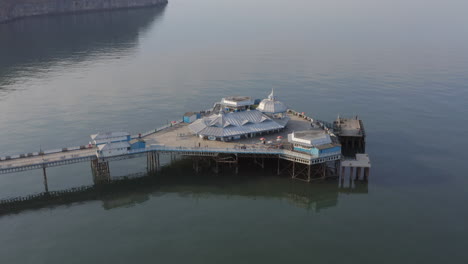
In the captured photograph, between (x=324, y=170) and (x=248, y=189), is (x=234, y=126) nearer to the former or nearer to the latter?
(x=248, y=189)

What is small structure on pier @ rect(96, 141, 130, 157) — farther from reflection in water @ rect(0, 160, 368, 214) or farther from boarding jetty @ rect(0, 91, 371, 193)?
reflection in water @ rect(0, 160, 368, 214)

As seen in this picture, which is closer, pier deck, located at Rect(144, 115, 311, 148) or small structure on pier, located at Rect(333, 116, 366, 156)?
pier deck, located at Rect(144, 115, 311, 148)

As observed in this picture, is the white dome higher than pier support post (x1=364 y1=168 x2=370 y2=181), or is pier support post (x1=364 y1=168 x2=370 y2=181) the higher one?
the white dome

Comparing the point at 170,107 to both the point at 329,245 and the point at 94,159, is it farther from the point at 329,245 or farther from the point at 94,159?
the point at 329,245

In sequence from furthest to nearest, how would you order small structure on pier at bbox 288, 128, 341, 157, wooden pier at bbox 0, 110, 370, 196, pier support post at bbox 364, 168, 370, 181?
pier support post at bbox 364, 168, 370, 181 < small structure on pier at bbox 288, 128, 341, 157 < wooden pier at bbox 0, 110, 370, 196

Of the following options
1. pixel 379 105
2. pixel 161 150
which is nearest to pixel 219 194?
pixel 161 150

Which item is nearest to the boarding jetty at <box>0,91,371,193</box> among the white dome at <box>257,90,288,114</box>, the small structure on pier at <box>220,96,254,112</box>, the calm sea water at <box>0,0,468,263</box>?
the white dome at <box>257,90,288,114</box>
